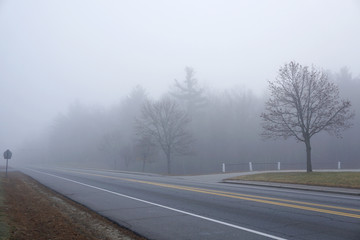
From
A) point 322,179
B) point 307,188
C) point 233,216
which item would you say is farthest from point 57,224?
point 322,179

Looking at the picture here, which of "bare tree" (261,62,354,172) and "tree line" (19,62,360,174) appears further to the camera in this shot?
"tree line" (19,62,360,174)

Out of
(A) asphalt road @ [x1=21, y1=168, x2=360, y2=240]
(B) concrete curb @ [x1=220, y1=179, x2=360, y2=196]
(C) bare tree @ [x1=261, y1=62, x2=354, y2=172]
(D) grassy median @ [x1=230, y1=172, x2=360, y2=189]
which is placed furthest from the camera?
(C) bare tree @ [x1=261, y1=62, x2=354, y2=172]

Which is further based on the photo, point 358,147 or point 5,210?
point 358,147

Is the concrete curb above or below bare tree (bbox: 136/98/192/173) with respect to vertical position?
below

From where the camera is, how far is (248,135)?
202 feet

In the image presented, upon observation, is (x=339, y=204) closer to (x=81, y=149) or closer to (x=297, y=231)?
(x=297, y=231)

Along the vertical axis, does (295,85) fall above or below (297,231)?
above

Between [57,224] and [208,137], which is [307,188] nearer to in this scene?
[57,224]

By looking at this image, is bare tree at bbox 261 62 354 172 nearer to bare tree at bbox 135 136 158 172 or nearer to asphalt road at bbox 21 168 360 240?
asphalt road at bbox 21 168 360 240

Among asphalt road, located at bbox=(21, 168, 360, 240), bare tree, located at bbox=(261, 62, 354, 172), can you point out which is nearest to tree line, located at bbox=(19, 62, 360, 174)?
bare tree, located at bbox=(261, 62, 354, 172)

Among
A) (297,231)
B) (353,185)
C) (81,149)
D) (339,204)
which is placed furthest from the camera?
(81,149)

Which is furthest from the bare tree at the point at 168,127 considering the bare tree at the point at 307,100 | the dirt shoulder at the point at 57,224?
the dirt shoulder at the point at 57,224

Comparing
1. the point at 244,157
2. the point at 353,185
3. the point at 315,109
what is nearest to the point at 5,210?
the point at 353,185

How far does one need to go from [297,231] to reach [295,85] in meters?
17.8
